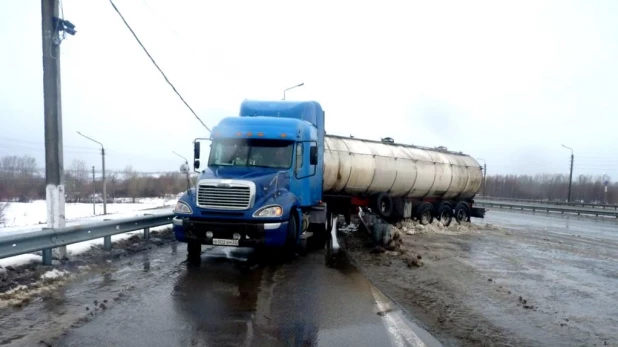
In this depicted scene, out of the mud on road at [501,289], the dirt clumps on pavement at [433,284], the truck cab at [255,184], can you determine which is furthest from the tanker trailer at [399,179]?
the truck cab at [255,184]

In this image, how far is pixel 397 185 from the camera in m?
19.8

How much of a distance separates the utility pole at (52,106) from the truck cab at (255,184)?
2417 mm

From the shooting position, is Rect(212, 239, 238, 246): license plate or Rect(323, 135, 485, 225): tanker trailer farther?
Rect(323, 135, 485, 225): tanker trailer

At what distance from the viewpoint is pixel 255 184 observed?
973cm

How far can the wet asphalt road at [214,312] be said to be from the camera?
208 inches

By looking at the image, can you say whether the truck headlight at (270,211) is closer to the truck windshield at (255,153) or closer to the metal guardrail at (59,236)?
the truck windshield at (255,153)

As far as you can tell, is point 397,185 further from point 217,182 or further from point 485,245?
point 217,182

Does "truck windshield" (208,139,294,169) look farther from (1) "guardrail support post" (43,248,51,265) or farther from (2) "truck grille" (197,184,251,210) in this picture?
(1) "guardrail support post" (43,248,51,265)

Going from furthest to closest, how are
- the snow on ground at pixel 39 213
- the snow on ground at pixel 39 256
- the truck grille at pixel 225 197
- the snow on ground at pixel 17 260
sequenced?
1. the snow on ground at pixel 39 213
2. the truck grille at pixel 225 197
3. the snow on ground at pixel 39 256
4. the snow on ground at pixel 17 260

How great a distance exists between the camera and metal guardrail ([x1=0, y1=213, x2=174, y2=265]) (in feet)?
25.0

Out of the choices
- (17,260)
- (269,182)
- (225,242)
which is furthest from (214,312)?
(17,260)

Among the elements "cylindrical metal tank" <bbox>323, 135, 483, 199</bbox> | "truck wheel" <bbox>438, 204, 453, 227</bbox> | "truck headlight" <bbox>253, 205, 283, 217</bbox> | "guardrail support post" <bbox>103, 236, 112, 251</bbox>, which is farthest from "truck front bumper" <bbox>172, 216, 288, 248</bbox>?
"truck wheel" <bbox>438, 204, 453, 227</bbox>

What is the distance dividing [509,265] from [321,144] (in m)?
5.97

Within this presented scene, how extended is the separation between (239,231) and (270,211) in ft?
2.40
